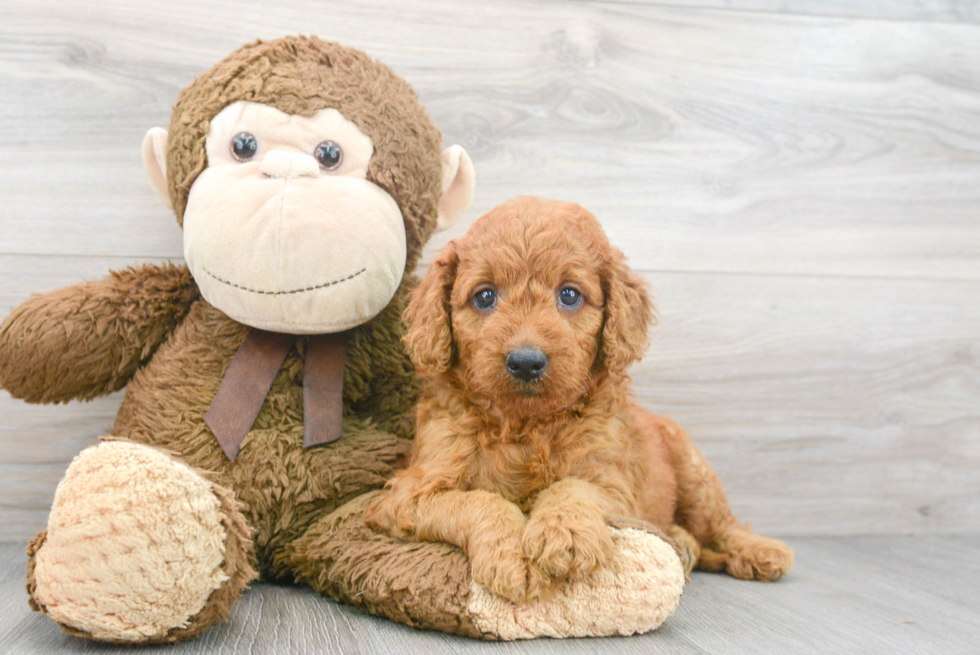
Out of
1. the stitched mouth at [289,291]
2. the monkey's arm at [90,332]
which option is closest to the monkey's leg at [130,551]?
the stitched mouth at [289,291]

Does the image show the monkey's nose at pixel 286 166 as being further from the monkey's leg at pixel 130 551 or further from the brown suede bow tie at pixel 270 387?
the monkey's leg at pixel 130 551

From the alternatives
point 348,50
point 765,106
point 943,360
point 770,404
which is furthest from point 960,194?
point 348,50

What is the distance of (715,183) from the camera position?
7.40 ft

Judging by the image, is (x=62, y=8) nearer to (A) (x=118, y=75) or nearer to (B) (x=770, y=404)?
(A) (x=118, y=75)

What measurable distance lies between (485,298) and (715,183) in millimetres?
1084

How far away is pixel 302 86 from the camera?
5.20ft

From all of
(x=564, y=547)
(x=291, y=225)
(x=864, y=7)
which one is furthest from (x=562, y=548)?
(x=864, y=7)

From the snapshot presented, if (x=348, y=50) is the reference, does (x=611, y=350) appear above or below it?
below

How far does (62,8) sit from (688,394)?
190 centimetres

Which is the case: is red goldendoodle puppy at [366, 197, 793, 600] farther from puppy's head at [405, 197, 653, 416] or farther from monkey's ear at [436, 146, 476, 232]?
monkey's ear at [436, 146, 476, 232]

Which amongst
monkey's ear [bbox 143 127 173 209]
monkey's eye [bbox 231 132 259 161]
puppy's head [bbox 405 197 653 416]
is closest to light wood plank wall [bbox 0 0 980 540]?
monkey's ear [bbox 143 127 173 209]

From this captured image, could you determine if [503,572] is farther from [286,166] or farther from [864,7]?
[864,7]

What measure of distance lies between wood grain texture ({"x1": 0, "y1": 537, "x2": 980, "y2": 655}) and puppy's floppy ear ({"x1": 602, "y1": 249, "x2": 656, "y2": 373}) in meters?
0.49

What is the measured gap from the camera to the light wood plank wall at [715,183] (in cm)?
197
